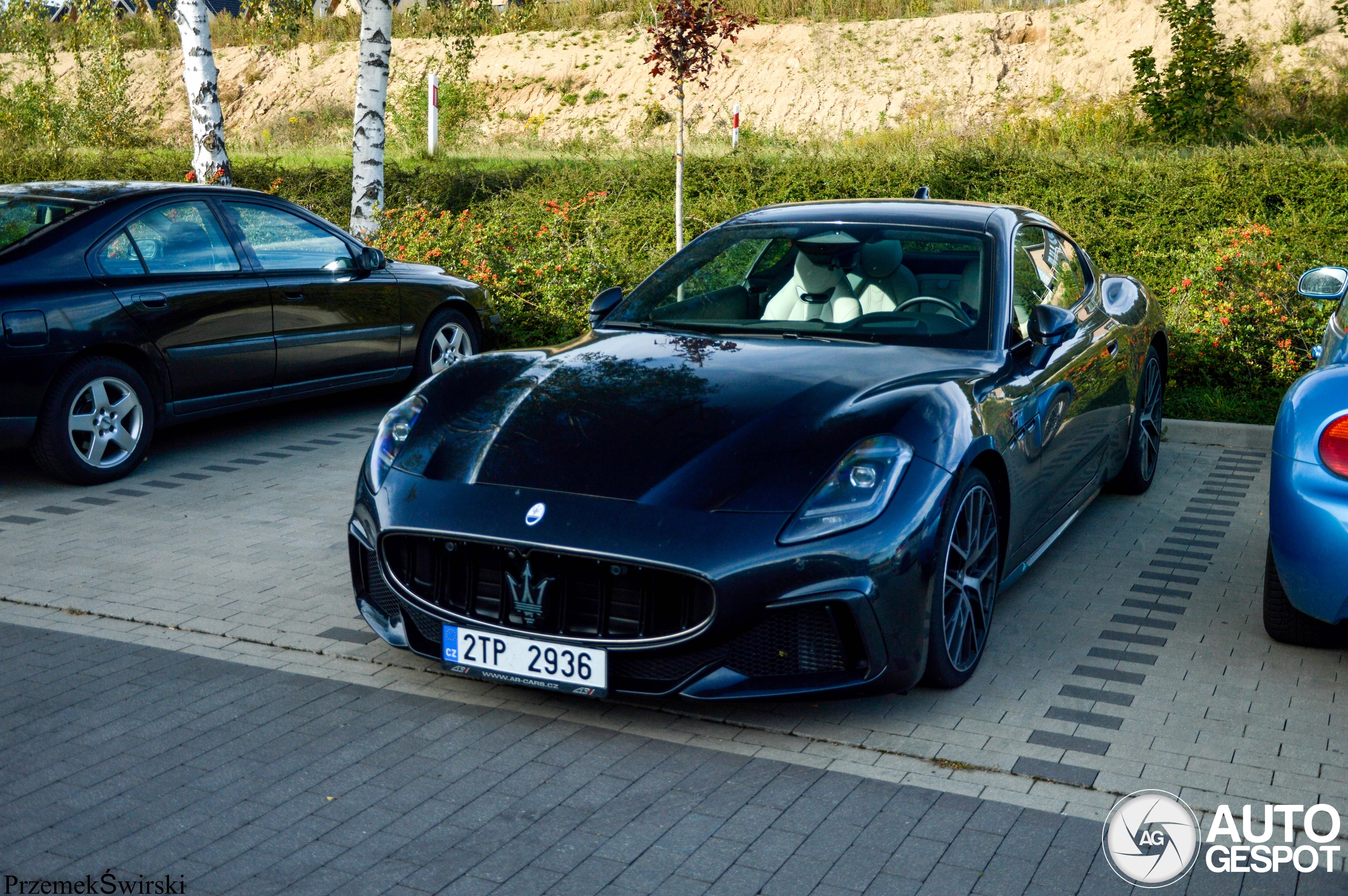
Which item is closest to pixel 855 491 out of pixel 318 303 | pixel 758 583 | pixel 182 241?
pixel 758 583

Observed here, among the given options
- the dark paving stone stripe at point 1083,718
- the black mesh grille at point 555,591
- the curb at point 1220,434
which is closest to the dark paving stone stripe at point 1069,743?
the dark paving stone stripe at point 1083,718

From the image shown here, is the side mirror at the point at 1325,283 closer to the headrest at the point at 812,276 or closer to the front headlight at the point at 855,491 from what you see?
the headrest at the point at 812,276

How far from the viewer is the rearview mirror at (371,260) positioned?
27.9 feet

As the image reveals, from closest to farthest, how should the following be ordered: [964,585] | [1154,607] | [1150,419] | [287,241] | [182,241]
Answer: [964,585], [1154,607], [1150,419], [182,241], [287,241]

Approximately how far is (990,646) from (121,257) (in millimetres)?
5193

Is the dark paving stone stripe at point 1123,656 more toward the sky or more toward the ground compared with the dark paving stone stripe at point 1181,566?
more toward the sky

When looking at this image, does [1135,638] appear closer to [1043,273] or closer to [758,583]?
[1043,273]

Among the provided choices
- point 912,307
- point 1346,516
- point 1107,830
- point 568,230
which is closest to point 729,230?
point 912,307

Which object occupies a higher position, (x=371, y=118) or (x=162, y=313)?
(x=371, y=118)

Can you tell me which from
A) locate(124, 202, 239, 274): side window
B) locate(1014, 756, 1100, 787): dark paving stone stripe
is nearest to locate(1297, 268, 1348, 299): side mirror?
locate(1014, 756, 1100, 787): dark paving stone stripe

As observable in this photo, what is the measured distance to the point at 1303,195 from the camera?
12.0m

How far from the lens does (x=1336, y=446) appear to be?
403 cm

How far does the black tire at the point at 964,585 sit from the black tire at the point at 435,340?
5.50m

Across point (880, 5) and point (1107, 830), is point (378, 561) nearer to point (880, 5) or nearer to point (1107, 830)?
point (1107, 830)
